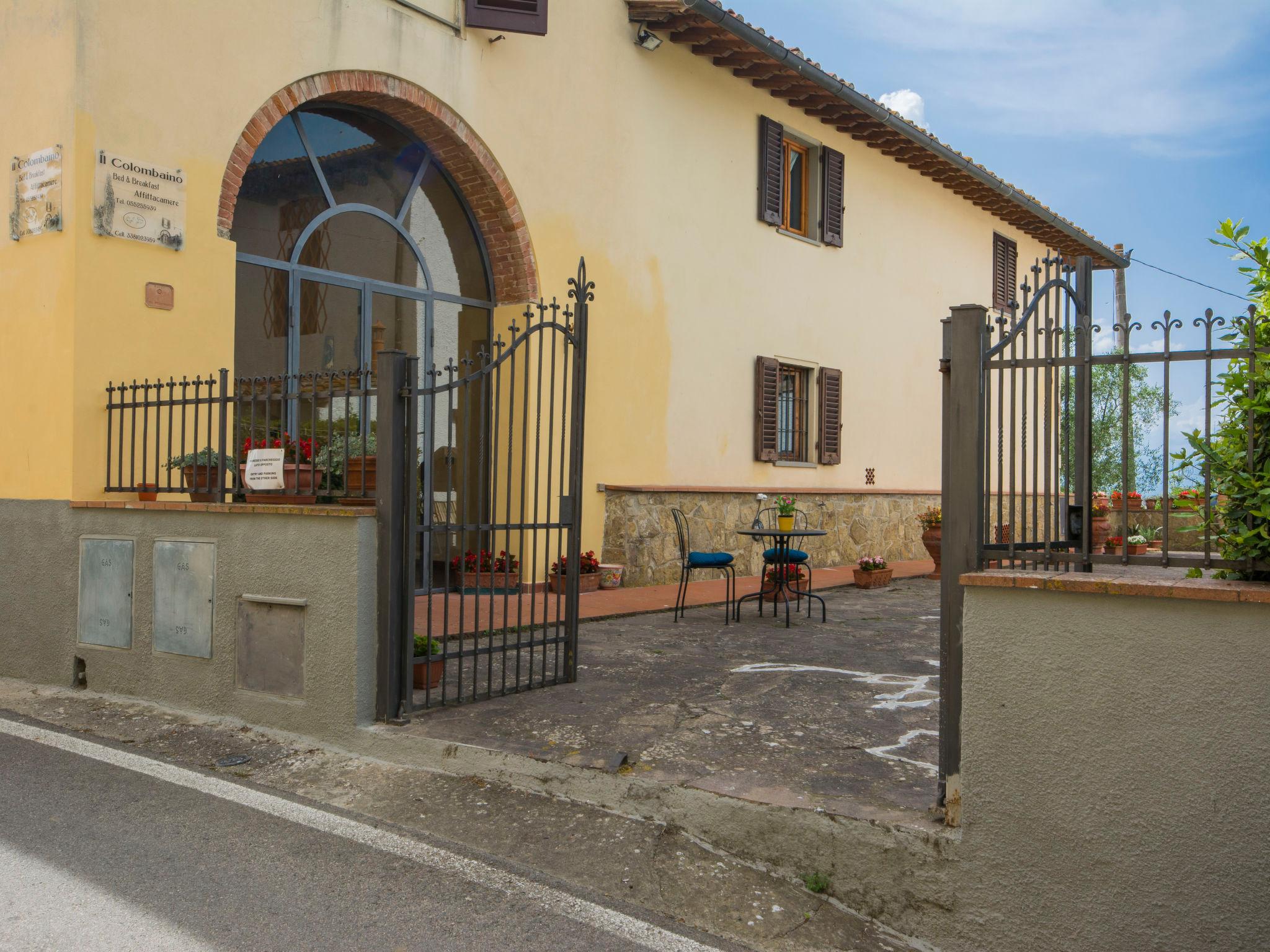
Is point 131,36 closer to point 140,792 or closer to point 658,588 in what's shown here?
point 140,792

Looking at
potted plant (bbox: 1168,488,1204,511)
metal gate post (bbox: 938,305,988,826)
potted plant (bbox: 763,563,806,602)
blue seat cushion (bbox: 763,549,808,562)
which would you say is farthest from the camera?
potted plant (bbox: 763,563,806,602)

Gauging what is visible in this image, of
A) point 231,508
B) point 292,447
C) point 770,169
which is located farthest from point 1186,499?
point 770,169

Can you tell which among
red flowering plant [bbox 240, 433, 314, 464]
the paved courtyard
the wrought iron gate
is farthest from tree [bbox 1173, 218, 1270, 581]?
red flowering plant [bbox 240, 433, 314, 464]

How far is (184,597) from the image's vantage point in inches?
229

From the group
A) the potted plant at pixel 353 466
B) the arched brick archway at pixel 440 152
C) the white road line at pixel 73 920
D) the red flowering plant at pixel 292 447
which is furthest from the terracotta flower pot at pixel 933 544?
the white road line at pixel 73 920

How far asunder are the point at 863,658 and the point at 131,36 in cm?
639

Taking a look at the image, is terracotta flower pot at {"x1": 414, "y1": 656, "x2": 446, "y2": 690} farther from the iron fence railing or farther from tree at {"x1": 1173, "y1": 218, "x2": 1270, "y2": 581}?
tree at {"x1": 1173, "y1": 218, "x2": 1270, "y2": 581}

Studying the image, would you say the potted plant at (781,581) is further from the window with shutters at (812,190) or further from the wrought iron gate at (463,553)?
the window with shutters at (812,190)

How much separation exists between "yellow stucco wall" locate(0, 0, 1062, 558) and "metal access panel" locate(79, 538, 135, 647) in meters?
0.53

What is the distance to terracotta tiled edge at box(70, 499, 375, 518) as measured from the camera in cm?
506

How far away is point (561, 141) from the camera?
33.8ft

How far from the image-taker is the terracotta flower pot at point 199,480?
6.01 metres

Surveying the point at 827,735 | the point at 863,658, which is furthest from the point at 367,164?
the point at 827,735

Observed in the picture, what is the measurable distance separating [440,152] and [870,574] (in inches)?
252
